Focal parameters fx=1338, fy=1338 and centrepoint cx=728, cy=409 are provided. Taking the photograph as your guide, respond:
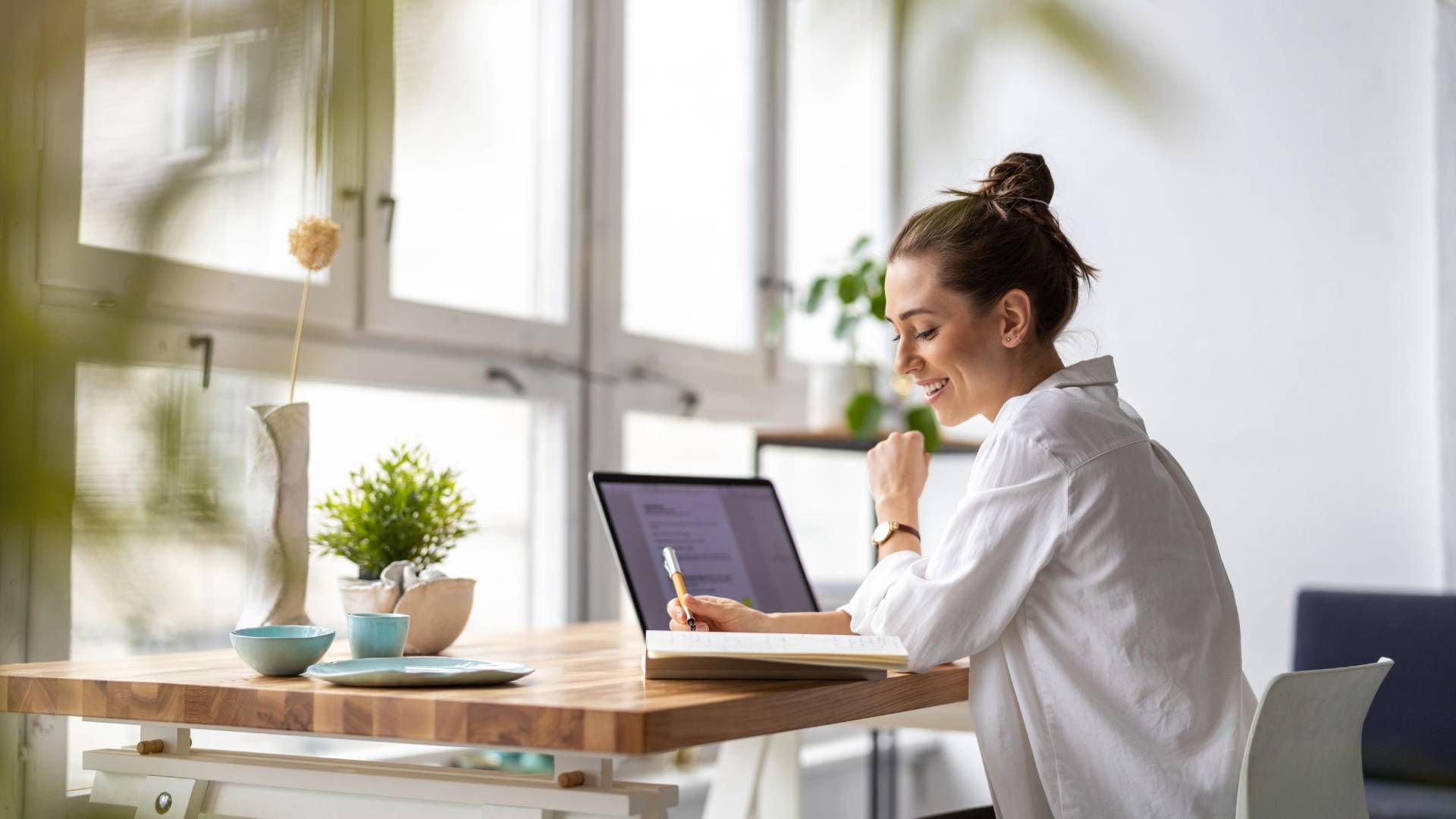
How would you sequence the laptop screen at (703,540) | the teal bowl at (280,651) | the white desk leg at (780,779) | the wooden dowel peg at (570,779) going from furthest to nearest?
the white desk leg at (780,779), the laptop screen at (703,540), the teal bowl at (280,651), the wooden dowel peg at (570,779)

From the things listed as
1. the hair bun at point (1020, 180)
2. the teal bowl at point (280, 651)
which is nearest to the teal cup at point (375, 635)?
the teal bowl at point (280, 651)

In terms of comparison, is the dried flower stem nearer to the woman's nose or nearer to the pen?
the pen

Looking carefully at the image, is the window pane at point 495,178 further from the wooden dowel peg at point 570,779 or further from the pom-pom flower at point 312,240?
the wooden dowel peg at point 570,779

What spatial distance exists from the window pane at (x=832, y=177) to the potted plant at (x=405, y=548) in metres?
1.87

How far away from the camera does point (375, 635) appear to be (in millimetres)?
1292

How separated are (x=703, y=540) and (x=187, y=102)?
1.44 m

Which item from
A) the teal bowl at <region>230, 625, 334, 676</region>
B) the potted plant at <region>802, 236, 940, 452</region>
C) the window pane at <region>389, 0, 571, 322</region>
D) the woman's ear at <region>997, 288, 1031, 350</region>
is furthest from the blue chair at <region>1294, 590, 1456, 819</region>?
the teal bowl at <region>230, 625, 334, 676</region>

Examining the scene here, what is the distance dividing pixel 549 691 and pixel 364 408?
4.08 ft

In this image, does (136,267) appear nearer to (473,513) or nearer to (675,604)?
(675,604)

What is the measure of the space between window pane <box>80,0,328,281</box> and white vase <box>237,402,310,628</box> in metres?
1.21

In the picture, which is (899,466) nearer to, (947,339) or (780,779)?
(947,339)

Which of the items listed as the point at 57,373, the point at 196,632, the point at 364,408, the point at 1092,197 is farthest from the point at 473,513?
the point at 57,373

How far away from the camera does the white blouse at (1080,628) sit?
1180 millimetres

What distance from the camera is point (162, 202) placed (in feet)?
0.64
